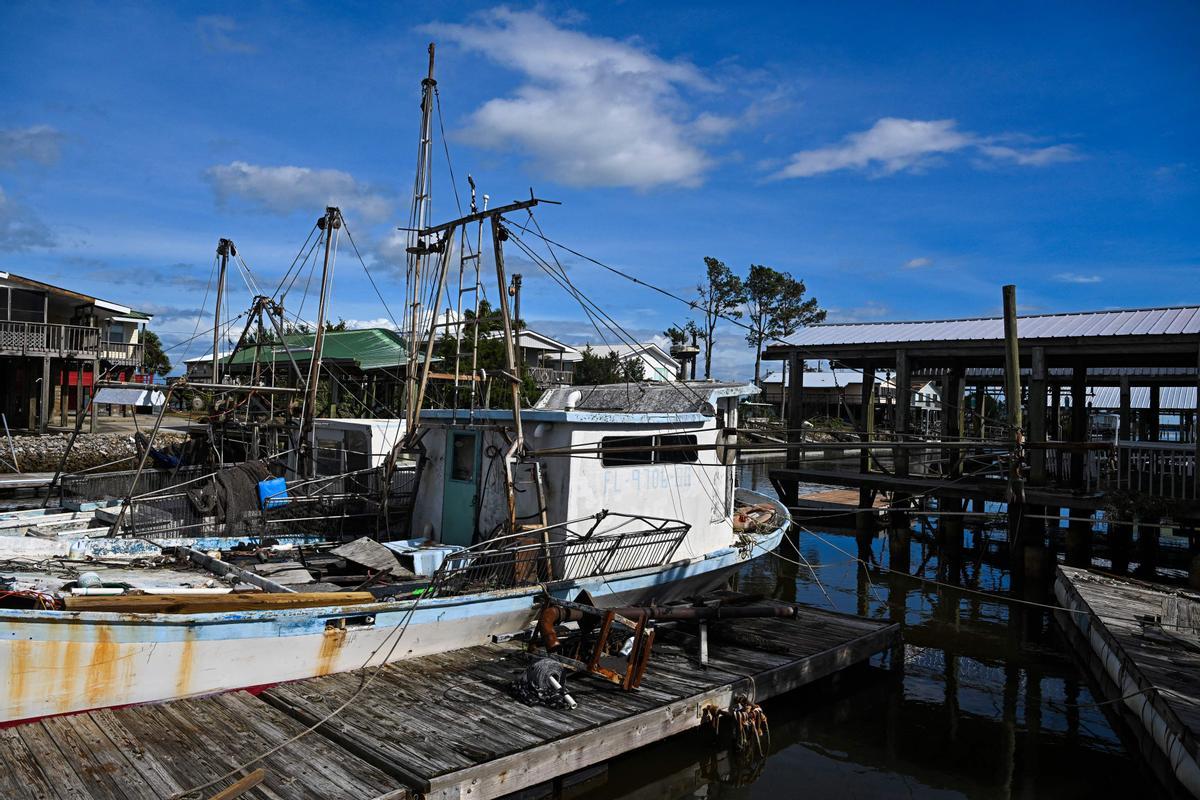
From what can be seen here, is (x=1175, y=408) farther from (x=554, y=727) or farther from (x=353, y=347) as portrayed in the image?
(x=554, y=727)

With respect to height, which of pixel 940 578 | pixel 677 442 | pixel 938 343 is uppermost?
pixel 938 343

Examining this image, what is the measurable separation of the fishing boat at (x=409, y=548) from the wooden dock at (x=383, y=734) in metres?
0.30

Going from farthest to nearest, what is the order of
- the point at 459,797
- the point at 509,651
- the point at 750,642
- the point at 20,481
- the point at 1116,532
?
the point at 20,481 < the point at 1116,532 < the point at 750,642 < the point at 509,651 < the point at 459,797

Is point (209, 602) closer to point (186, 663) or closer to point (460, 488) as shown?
point (186, 663)

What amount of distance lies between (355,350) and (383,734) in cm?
2663

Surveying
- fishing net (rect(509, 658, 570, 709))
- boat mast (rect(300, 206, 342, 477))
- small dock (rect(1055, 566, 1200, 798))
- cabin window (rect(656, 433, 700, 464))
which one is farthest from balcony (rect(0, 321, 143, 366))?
small dock (rect(1055, 566, 1200, 798))

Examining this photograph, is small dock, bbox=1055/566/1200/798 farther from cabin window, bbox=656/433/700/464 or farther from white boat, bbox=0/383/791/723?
cabin window, bbox=656/433/700/464

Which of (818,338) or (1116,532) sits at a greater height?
(818,338)

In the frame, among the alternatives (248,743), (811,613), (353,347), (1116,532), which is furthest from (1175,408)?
(248,743)

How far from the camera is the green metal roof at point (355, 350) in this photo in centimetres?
2945

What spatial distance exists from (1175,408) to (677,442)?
33.1 m

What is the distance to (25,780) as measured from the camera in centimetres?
598

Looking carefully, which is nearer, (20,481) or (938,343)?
(938,343)

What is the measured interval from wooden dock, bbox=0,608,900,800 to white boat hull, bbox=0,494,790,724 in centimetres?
16
